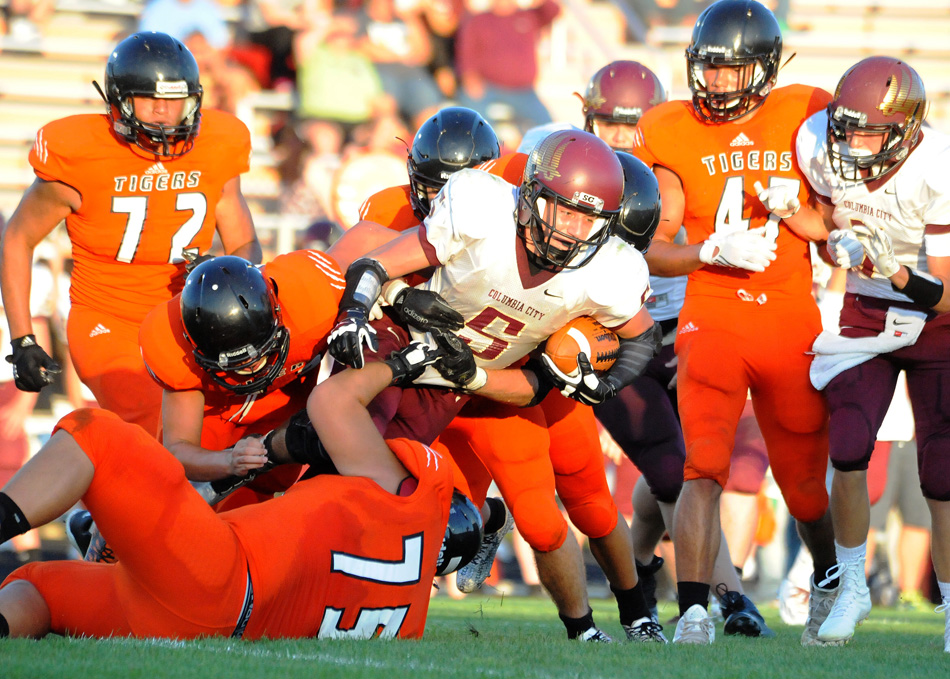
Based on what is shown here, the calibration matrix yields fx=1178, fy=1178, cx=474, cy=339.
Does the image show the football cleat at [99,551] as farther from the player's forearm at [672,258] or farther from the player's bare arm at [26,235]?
the player's forearm at [672,258]

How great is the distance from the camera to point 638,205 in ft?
13.3

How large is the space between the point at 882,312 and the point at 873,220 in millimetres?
328

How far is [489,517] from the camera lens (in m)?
4.83

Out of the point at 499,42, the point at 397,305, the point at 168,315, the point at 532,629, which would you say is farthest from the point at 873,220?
the point at 499,42

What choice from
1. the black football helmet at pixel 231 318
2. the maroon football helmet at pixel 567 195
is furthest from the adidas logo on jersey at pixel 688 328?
the black football helmet at pixel 231 318

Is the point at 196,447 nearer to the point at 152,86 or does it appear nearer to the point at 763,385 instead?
the point at 152,86

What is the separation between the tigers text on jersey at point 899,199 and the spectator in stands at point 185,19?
628cm

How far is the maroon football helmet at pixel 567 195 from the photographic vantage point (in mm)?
3574

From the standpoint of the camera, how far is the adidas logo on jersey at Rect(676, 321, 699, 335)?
439 cm

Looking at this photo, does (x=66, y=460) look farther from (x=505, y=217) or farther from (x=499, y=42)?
(x=499, y=42)

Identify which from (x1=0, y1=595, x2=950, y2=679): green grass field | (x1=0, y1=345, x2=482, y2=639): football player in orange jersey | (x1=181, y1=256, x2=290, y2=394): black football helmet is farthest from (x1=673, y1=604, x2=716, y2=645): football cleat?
(x1=181, y1=256, x2=290, y2=394): black football helmet

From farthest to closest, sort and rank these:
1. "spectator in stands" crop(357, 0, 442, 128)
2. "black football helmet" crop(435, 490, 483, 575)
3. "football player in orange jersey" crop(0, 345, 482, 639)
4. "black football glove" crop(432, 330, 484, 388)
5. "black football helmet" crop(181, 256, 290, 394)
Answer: "spectator in stands" crop(357, 0, 442, 128) < "black football glove" crop(432, 330, 484, 388) < "black football helmet" crop(435, 490, 483, 575) < "black football helmet" crop(181, 256, 290, 394) < "football player in orange jersey" crop(0, 345, 482, 639)

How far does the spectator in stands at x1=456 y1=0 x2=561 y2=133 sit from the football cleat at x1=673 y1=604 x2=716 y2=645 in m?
6.54

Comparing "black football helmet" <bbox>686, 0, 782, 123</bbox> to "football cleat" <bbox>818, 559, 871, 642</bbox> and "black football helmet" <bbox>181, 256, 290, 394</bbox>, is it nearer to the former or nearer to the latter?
"football cleat" <bbox>818, 559, 871, 642</bbox>
